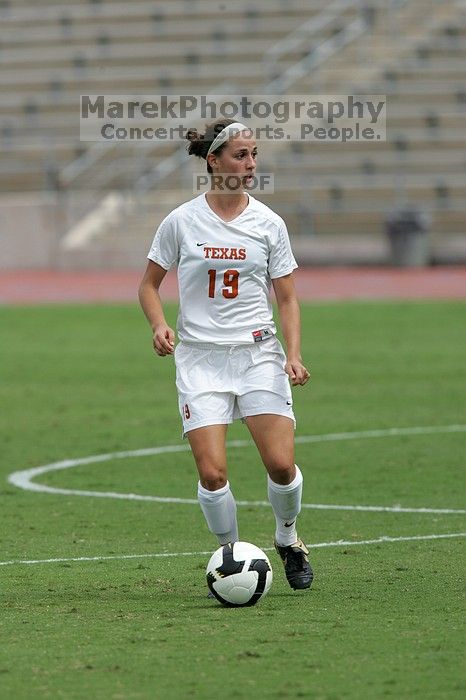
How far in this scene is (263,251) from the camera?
259 inches

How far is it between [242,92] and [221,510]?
28.4 meters

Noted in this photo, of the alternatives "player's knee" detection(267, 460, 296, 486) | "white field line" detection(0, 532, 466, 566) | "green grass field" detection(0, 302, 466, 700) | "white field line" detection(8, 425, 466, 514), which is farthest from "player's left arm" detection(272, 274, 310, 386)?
"white field line" detection(8, 425, 466, 514)

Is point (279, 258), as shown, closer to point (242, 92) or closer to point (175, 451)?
point (175, 451)

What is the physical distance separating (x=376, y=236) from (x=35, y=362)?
1618 centimetres

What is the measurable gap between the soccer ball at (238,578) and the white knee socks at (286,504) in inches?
13.0

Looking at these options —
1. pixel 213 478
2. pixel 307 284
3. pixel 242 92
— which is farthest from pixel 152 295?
pixel 242 92

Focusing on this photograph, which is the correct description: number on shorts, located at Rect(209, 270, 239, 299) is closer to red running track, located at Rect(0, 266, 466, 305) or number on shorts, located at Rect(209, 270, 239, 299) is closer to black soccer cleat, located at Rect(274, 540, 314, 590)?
black soccer cleat, located at Rect(274, 540, 314, 590)

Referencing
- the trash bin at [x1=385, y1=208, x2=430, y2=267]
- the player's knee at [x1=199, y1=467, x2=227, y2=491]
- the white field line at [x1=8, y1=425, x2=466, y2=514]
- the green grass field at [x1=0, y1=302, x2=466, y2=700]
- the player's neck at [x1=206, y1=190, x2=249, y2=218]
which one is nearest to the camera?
the green grass field at [x1=0, y1=302, x2=466, y2=700]

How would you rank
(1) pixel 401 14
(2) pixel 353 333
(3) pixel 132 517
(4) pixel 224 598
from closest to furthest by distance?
(4) pixel 224 598, (3) pixel 132 517, (2) pixel 353 333, (1) pixel 401 14

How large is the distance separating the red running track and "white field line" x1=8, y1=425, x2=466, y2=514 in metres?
13.2

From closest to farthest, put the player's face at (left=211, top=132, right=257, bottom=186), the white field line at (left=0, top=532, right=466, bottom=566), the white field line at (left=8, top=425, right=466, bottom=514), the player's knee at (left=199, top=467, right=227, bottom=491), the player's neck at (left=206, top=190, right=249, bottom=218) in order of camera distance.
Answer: the player's knee at (left=199, top=467, right=227, bottom=491) → the player's face at (left=211, top=132, right=257, bottom=186) → the player's neck at (left=206, top=190, right=249, bottom=218) → the white field line at (left=0, top=532, right=466, bottom=566) → the white field line at (left=8, top=425, right=466, bottom=514)

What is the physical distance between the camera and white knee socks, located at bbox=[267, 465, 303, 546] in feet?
21.6

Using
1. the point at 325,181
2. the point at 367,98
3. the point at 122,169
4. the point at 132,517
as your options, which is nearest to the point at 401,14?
the point at 367,98

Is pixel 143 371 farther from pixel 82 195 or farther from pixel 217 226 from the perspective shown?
pixel 82 195
